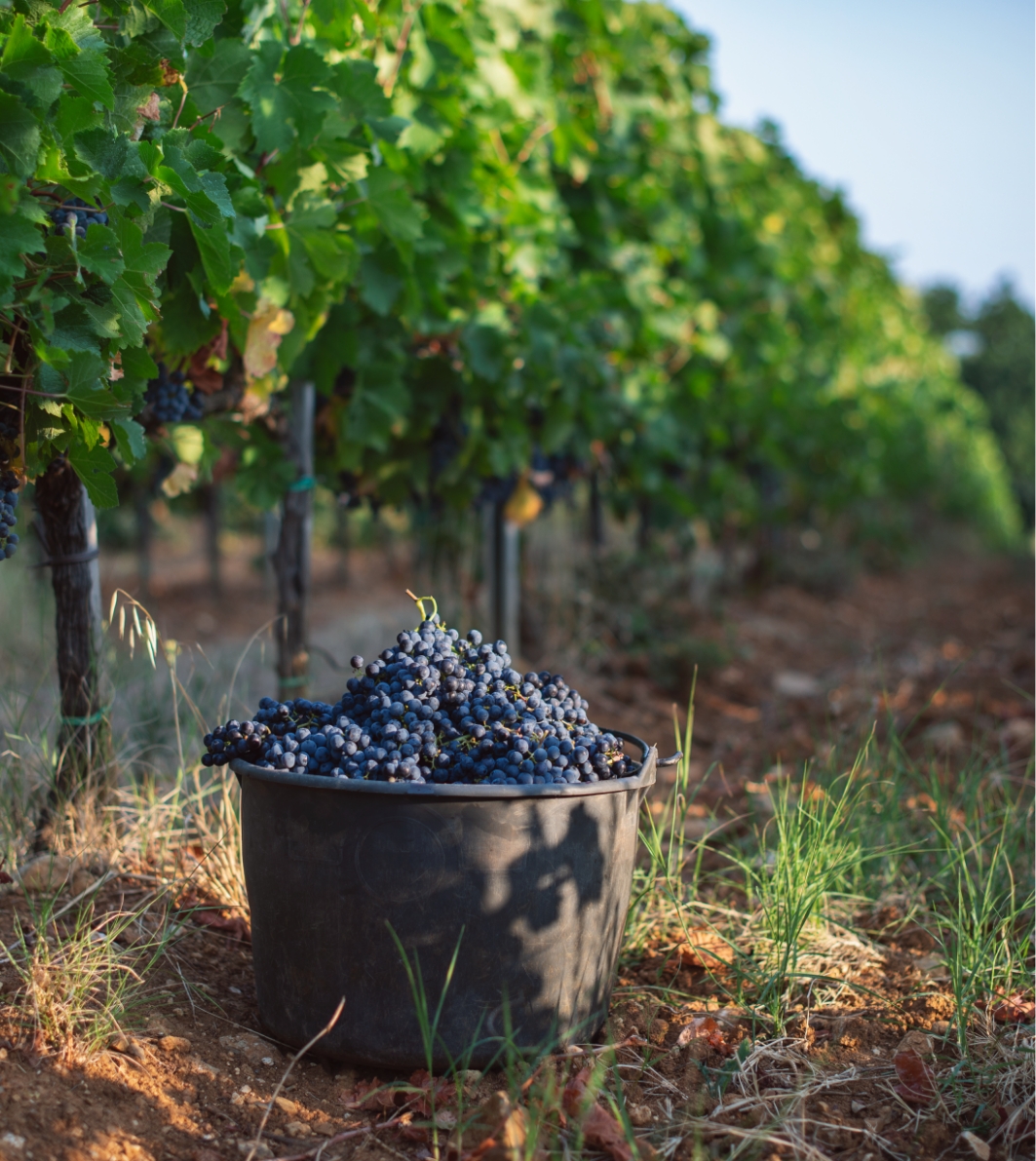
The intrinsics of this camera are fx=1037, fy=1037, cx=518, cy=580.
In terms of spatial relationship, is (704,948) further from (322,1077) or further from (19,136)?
(19,136)

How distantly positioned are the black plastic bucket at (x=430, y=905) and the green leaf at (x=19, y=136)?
1.07 metres

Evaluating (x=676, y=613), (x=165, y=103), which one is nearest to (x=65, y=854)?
(x=165, y=103)

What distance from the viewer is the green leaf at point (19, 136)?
1.61 m

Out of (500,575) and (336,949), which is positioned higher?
(500,575)

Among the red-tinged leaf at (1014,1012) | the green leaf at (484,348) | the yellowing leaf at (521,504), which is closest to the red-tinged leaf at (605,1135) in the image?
the red-tinged leaf at (1014,1012)

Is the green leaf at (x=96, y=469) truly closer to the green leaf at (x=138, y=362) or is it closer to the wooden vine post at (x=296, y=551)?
the green leaf at (x=138, y=362)

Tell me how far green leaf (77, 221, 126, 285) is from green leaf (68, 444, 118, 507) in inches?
13.1

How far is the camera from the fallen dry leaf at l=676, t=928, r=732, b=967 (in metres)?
2.37

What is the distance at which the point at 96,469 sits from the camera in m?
1.97

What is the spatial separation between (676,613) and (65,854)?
190 inches

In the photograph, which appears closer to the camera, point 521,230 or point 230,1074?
point 230,1074

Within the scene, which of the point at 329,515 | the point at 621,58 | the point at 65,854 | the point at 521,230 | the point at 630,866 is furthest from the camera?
the point at 329,515

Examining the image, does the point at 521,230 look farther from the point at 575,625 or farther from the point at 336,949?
the point at 336,949

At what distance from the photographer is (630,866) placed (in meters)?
2.08
